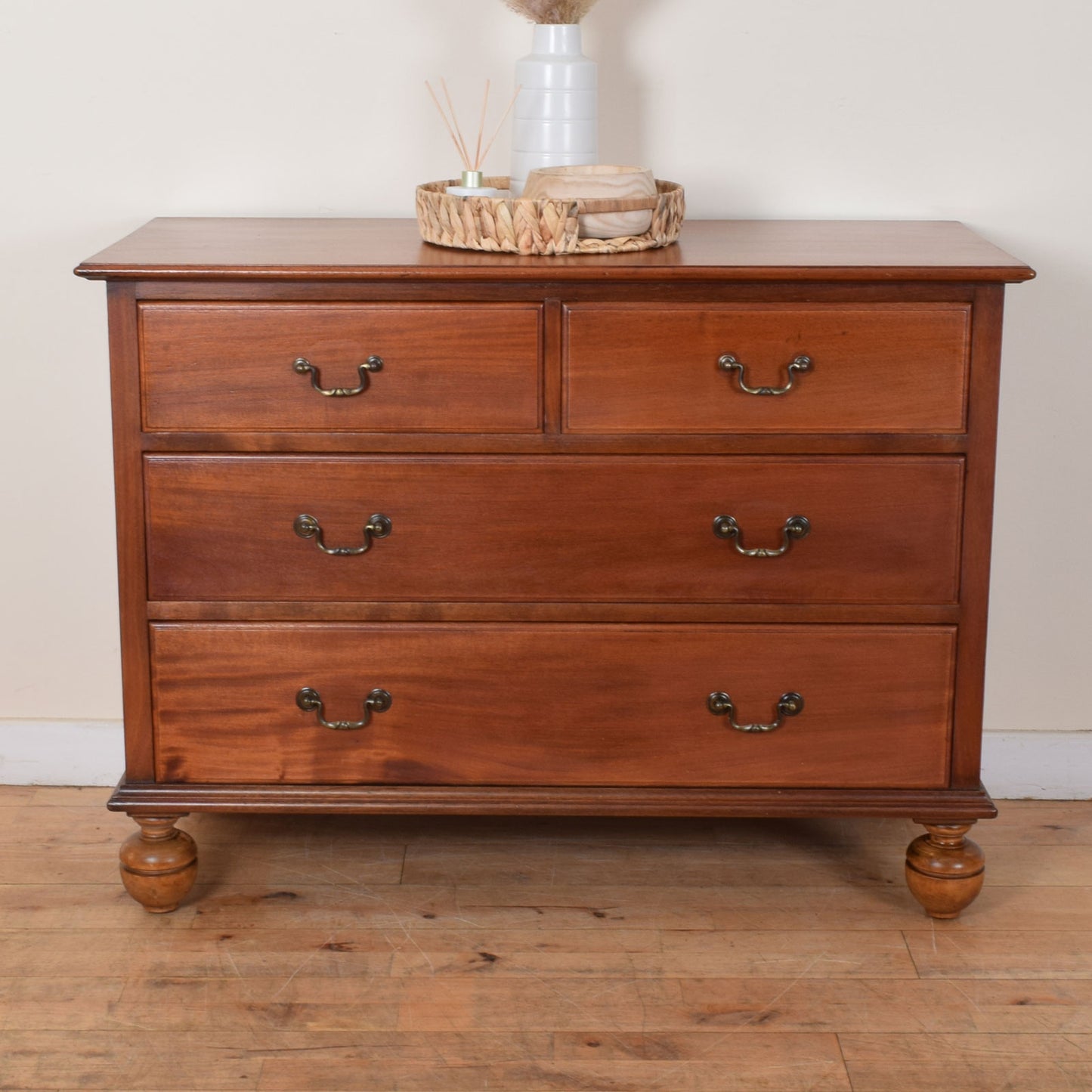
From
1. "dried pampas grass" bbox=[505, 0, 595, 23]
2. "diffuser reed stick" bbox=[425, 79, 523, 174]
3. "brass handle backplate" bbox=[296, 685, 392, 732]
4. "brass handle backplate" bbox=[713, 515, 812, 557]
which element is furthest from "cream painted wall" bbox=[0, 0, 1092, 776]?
"brass handle backplate" bbox=[296, 685, 392, 732]

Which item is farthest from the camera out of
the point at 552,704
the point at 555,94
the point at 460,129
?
the point at 460,129

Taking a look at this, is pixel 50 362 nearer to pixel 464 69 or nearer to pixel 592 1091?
pixel 464 69

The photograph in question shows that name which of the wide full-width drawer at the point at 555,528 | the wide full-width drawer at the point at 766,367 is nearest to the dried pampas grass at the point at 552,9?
the wide full-width drawer at the point at 766,367

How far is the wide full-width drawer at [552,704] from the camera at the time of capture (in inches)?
76.5

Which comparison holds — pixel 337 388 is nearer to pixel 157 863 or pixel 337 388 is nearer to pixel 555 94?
pixel 555 94

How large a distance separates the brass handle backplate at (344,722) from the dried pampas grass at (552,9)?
969 mm

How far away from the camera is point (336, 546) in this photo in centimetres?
192

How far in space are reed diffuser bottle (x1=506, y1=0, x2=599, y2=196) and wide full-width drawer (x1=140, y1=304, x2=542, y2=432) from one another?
0.35 metres

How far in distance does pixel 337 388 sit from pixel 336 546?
208mm

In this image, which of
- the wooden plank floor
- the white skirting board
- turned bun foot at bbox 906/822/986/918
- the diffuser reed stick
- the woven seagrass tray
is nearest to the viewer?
the wooden plank floor

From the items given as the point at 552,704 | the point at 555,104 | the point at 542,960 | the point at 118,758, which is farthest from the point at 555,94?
the point at 118,758

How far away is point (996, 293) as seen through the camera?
1844 millimetres

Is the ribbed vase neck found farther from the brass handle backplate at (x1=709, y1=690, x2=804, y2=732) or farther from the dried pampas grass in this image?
the brass handle backplate at (x1=709, y1=690, x2=804, y2=732)

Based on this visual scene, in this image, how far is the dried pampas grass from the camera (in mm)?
2062
